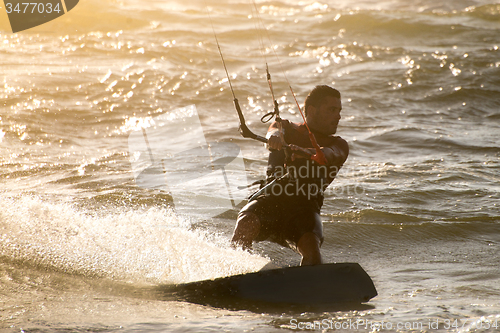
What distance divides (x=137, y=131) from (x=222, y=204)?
4.84 m

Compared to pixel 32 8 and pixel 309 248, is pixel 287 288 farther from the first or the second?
pixel 32 8

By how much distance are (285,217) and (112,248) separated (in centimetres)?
172

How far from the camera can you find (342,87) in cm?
1504

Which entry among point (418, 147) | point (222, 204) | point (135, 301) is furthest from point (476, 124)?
point (135, 301)

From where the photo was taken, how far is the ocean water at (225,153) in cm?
391

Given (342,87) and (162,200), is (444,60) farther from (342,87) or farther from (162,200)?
(162,200)

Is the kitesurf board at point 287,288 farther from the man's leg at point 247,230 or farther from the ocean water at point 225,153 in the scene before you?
the man's leg at point 247,230

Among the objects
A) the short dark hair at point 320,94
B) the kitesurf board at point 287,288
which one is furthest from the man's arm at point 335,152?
the kitesurf board at point 287,288

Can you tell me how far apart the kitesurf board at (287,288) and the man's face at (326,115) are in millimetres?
1473

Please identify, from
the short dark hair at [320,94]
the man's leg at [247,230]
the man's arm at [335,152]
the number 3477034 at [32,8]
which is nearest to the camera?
the man's leg at [247,230]

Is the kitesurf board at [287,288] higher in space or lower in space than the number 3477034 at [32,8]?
lower

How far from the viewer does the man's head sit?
190 inches

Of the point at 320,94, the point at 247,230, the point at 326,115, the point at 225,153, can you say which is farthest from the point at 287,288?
the point at 225,153

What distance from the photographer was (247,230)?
4488 millimetres
